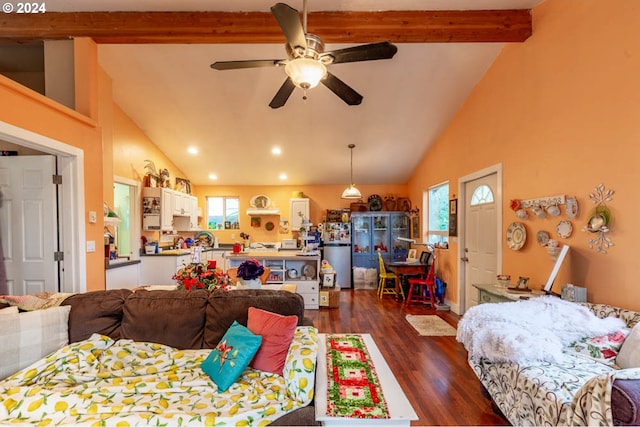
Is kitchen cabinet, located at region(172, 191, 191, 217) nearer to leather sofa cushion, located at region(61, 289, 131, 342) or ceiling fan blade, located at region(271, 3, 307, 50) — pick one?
leather sofa cushion, located at region(61, 289, 131, 342)

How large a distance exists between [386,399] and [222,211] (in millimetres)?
6620

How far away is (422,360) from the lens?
2.96 metres

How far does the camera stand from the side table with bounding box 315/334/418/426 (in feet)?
4.30

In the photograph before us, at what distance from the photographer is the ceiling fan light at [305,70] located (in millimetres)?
1875

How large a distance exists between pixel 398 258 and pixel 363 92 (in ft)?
12.6

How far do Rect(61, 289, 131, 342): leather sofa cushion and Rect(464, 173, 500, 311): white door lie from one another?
157 inches

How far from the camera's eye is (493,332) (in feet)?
6.67

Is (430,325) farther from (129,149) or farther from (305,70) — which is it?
(129,149)

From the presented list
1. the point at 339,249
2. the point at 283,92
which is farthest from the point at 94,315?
the point at 339,249

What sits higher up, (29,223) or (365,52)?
(365,52)

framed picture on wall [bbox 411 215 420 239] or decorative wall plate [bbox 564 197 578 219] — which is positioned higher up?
decorative wall plate [bbox 564 197 578 219]

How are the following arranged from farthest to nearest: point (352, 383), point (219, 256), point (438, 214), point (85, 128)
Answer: point (219, 256)
point (438, 214)
point (85, 128)
point (352, 383)

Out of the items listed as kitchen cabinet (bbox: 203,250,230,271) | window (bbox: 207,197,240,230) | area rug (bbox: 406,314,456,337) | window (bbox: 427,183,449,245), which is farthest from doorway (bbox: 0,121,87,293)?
window (bbox: 427,183,449,245)

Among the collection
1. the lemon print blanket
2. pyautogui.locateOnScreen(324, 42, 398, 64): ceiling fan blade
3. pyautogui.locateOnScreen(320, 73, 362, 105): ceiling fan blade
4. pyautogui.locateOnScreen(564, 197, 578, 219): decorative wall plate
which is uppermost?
pyautogui.locateOnScreen(324, 42, 398, 64): ceiling fan blade
